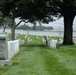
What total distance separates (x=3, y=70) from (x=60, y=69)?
7.26 ft

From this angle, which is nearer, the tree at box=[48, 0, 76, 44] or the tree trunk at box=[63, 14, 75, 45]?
the tree at box=[48, 0, 76, 44]

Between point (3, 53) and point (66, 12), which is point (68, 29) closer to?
point (66, 12)

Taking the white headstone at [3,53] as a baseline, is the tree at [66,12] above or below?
above

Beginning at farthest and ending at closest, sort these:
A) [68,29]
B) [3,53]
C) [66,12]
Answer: [68,29] < [66,12] < [3,53]

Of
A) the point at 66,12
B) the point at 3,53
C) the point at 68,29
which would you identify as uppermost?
the point at 66,12

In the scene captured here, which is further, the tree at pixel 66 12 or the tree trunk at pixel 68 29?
the tree trunk at pixel 68 29

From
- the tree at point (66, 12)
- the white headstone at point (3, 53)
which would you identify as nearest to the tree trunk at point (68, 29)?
the tree at point (66, 12)

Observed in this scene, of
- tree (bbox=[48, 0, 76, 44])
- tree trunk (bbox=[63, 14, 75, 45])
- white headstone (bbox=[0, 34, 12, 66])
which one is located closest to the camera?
white headstone (bbox=[0, 34, 12, 66])

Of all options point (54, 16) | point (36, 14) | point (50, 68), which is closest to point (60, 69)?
point (50, 68)

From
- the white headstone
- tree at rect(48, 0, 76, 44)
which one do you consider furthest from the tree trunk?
the white headstone

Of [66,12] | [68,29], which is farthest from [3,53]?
[68,29]

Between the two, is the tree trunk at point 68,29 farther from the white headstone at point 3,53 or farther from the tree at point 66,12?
the white headstone at point 3,53

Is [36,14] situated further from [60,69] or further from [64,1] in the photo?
[60,69]

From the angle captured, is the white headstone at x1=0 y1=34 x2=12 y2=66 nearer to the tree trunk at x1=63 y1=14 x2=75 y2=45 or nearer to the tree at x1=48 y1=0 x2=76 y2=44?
the tree at x1=48 y1=0 x2=76 y2=44
